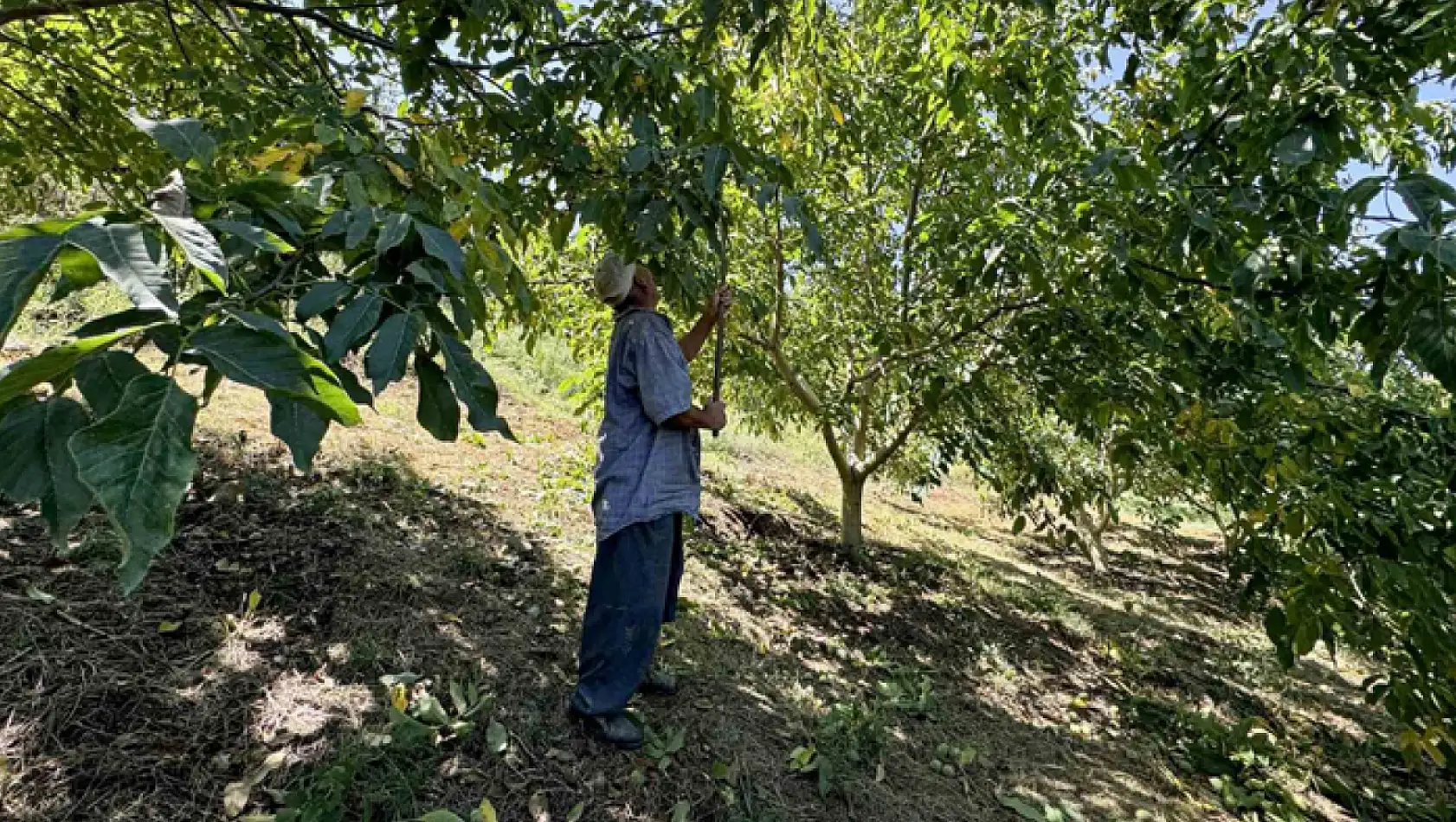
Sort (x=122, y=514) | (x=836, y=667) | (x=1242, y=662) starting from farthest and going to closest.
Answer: (x=1242, y=662) → (x=836, y=667) → (x=122, y=514)

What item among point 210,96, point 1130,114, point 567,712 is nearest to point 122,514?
point 210,96

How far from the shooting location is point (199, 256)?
27.8 inches

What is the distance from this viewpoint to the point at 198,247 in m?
0.72

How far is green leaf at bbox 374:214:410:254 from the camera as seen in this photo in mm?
930

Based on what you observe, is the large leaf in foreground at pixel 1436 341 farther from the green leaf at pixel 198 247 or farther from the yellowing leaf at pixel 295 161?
the yellowing leaf at pixel 295 161

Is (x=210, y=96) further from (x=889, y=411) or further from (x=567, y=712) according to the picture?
(x=889, y=411)

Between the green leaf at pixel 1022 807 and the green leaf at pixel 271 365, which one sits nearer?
the green leaf at pixel 271 365

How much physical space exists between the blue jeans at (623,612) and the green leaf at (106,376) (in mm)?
1741

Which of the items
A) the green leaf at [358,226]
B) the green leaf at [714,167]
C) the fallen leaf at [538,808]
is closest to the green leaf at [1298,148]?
the green leaf at [714,167]

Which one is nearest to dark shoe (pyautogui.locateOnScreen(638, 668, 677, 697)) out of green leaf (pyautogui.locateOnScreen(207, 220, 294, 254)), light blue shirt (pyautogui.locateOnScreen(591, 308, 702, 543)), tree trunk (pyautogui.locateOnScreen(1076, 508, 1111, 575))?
light blue shirt (pyautogui.locateOnScreen(591, 308, 702, 543))

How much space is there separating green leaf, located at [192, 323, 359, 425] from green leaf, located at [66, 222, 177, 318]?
5cm

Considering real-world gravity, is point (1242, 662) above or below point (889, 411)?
below

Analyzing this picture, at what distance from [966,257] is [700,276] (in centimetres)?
119

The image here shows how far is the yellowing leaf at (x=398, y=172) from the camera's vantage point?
1328 mm
